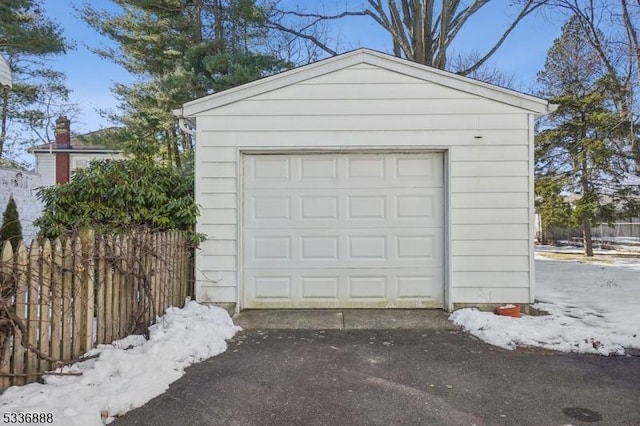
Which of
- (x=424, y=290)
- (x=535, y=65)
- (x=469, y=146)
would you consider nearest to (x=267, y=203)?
(x=424, y=290)

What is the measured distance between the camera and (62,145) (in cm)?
2025

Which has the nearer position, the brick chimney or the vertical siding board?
the vertical siding board

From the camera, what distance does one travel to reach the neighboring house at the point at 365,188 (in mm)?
5617

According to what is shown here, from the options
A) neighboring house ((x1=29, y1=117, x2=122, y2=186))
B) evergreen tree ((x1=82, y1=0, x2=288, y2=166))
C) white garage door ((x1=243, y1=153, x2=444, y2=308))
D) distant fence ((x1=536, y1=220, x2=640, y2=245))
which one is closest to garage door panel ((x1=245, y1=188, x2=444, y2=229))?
white garage door ((x1=243, y1=153, x2=444, y2=308))

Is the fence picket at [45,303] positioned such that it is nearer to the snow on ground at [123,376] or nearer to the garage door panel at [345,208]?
the snow on ground at [123,376]

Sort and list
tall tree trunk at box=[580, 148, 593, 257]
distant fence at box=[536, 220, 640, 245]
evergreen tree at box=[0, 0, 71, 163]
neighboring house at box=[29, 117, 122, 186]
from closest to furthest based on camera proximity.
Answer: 1. evergreen tree at box=[0, 0, 71, 163]
2. tall tree trunk at box=[580, 148, 593, 257]
3. neighboring house at box=[29, 117, 122, 186]
4. distant fence at box=[536, 220, 640, 245]

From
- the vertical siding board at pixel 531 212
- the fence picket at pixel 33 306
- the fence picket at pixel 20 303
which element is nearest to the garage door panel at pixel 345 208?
the vertical siding board at pixel 531 212

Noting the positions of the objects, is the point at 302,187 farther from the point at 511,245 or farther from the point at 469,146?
the point at 511,245

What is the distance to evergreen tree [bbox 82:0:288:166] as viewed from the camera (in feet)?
38.7

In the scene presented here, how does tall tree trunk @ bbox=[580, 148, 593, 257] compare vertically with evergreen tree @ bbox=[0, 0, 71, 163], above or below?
below

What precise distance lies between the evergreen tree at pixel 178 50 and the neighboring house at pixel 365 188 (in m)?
6.32

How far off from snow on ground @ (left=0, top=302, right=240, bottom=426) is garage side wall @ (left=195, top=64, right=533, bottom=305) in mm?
1295

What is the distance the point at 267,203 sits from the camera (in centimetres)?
585

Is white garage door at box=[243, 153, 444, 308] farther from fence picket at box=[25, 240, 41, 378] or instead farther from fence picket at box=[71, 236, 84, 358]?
fence picket at box=[25, 240, 41, 378]
